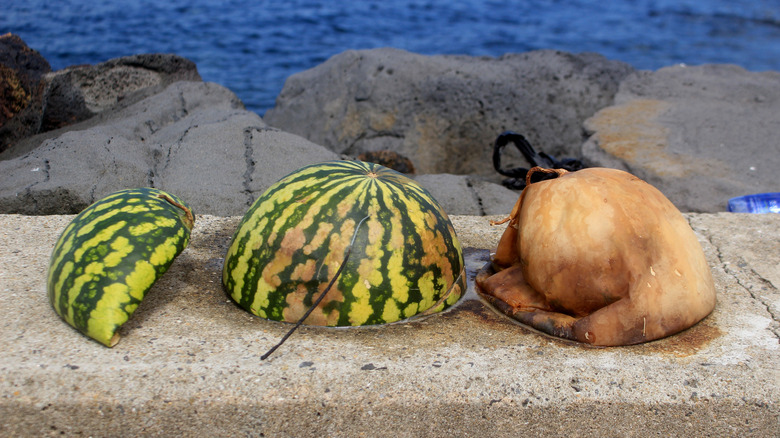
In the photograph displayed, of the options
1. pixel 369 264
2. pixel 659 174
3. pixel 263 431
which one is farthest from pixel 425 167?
pixel 263 431

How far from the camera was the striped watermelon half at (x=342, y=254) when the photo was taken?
2289 mm

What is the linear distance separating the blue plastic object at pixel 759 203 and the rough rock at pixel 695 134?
0.39m

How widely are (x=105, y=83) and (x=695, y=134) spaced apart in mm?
5348

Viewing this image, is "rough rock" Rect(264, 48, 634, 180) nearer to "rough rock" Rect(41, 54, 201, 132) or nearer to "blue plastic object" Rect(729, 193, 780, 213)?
"rough rock" Rect(41, 54, 201, 132)

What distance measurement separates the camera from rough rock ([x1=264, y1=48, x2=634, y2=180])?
6398mm

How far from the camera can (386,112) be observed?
6441 mm

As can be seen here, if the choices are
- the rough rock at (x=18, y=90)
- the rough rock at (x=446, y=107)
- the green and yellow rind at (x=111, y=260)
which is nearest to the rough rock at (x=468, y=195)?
the rough rock at (x=446, y=107)

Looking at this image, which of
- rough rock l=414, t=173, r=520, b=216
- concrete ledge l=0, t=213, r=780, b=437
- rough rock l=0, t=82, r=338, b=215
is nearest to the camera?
concrete ledge l=0, t=213, r=780, b=437

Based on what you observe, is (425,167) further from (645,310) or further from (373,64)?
(645,310)

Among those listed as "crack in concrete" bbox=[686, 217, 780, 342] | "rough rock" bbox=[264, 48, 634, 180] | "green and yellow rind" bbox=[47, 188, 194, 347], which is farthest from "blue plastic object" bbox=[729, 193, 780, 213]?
"green and yellow rind" bbox=[47, 188, 194, 347]

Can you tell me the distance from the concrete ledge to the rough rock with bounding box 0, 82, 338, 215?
1.57 meters

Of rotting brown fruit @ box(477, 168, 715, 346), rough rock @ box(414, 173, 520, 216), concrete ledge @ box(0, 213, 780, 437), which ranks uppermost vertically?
rotting brown fruit @ box(477, 168, 715, 346)

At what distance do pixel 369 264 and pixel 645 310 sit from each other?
99cm

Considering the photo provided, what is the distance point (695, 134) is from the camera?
5598 mm
